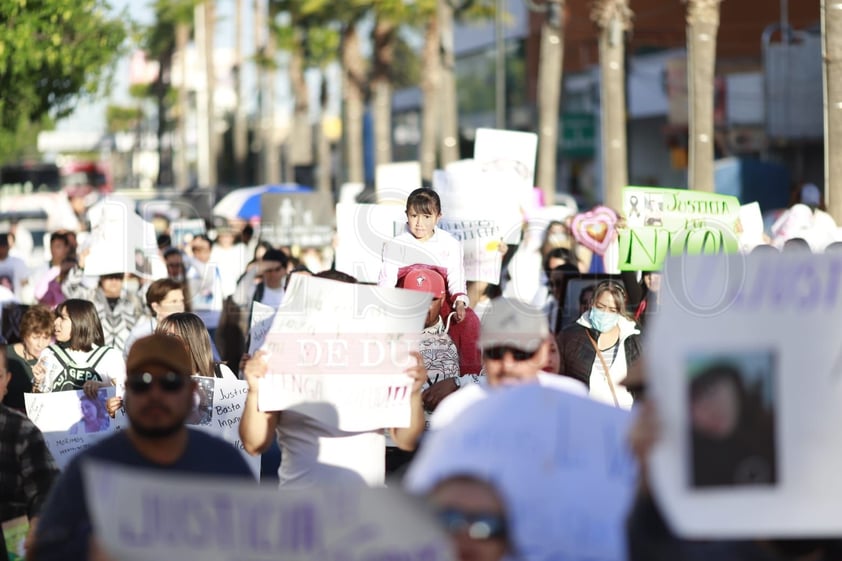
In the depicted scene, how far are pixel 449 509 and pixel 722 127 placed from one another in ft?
117

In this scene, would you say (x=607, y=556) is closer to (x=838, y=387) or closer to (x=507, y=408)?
(x=507, y=408)

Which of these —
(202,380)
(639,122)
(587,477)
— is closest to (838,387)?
(587,477)

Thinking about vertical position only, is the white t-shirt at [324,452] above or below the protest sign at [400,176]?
below

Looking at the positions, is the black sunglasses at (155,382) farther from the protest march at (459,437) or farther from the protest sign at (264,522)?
the protest sign at (264,522)

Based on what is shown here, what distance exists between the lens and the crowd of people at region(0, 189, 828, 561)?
15.0 ft

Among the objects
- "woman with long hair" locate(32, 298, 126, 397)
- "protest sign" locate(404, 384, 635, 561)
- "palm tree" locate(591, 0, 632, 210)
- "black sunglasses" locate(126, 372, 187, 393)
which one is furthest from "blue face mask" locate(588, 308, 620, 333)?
"palm tree" locate(591, 0, 632, 210)

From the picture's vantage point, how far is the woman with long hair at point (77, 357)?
29.9 ft

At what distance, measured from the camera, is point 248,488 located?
4395mm

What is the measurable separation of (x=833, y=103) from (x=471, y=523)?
377 inches

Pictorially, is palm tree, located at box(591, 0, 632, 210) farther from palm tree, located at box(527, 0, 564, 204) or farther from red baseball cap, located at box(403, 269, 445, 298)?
red baseball cap, located at box(403, 269, 445, 298)

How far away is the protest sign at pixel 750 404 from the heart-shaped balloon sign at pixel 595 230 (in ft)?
32.5

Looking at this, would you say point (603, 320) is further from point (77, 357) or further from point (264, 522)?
point (264, 522)

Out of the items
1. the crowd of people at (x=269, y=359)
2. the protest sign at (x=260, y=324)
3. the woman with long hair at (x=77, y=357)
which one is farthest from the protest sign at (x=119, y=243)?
the protest sign at (x=260, y=324)

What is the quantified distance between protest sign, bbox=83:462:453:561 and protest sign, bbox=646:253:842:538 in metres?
0.65
